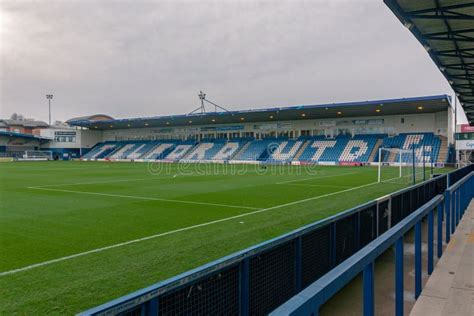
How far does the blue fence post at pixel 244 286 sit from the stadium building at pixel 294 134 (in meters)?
41.8

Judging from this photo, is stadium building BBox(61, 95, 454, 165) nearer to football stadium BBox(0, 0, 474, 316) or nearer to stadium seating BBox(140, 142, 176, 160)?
stadium seating BBox(140, 142, 176, 160)

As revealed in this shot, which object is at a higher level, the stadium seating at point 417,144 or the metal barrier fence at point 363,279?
the stadium seating at point 417,144

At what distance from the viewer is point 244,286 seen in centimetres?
344

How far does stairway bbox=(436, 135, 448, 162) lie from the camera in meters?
41.9

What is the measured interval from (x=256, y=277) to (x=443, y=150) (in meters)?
46.3

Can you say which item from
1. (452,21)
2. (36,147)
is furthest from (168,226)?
(36,147)

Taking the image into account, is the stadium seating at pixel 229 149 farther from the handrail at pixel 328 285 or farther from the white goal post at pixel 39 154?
the handrail at pixel 328 285

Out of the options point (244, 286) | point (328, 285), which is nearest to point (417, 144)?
point (244, 286)

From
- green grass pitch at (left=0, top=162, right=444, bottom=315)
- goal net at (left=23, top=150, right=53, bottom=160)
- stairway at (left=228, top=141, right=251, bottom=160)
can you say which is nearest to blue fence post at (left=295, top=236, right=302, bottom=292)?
green grass pitch at (left=0, top=162, right=444, bottom=315)

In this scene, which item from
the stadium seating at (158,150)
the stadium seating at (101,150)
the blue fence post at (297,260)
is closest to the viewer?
the blue fence post at (297,260)

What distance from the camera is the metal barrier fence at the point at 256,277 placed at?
96.7 inches

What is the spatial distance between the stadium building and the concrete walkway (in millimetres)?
37012

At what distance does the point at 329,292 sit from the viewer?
2.03 meters

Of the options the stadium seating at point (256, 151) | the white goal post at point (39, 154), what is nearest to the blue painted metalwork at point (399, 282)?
the stadium seating at point (256, 151)
